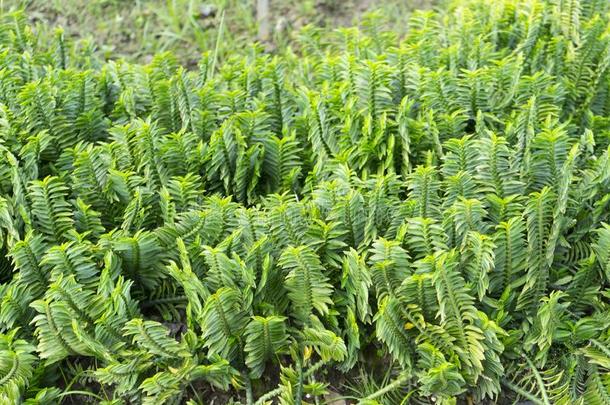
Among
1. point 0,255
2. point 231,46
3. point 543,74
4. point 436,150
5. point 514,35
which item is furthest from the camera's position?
point 231,46

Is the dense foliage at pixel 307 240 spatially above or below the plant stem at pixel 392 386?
above

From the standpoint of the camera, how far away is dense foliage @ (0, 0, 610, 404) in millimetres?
2932

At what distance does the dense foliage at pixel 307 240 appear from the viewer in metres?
2.93

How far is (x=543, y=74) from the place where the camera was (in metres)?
3.88

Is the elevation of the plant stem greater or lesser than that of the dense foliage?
lesser

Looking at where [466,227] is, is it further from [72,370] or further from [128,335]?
[72,370]

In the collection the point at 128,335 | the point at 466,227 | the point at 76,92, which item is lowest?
the point at 128,335

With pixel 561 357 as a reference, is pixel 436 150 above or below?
above

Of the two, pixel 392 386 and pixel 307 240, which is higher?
Result: pixel 307 240

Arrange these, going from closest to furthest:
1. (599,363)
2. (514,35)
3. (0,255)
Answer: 1. (599,363)
2. (0,255)
3. (514,35)

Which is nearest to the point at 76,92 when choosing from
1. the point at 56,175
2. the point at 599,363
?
the point at 56,175

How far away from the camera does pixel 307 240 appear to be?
10.1 feet

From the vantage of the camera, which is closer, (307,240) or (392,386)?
(392,386)

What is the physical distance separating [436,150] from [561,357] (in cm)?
107
